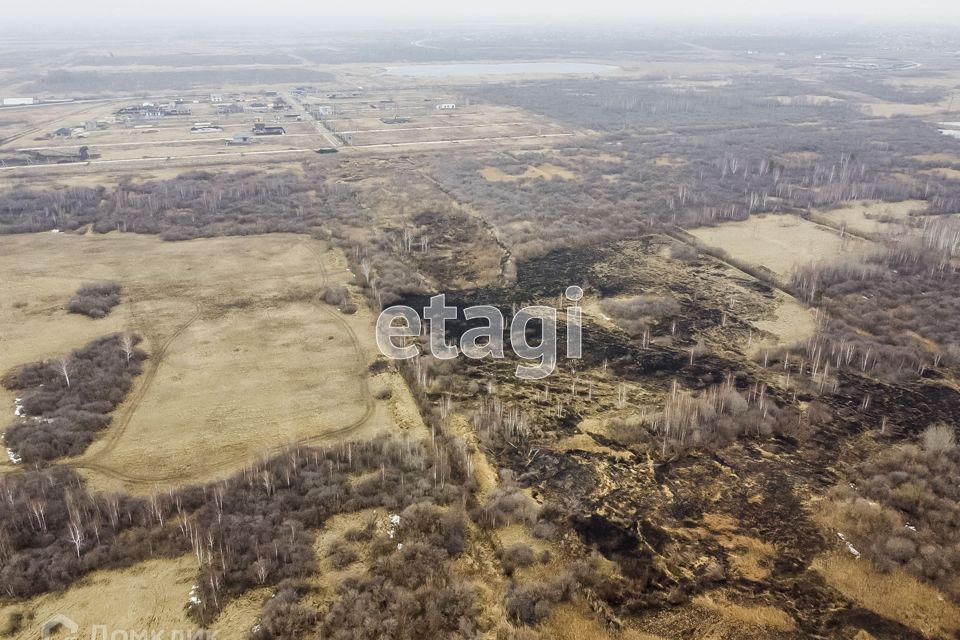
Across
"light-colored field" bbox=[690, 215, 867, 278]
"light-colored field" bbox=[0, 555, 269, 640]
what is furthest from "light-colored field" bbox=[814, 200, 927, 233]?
"light-colored field" bbox=[0, 555, 269, 640]

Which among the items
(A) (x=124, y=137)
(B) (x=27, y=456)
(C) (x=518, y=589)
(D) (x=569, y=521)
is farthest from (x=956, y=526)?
(A) (x=124, y=137)

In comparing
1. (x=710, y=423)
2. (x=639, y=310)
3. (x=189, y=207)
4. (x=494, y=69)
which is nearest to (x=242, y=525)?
(x=710, y=423)

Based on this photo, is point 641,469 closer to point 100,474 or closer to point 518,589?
point 518,589

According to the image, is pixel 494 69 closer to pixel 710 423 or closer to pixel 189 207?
pixel 189 207

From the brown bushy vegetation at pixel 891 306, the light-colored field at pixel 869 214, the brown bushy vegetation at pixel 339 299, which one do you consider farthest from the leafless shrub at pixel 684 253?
the brown bushy vegetation at pixel 339 299

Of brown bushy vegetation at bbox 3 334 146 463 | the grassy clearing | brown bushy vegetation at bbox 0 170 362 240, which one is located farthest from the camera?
brown bushy vegetation at bbox 0 170 362 240

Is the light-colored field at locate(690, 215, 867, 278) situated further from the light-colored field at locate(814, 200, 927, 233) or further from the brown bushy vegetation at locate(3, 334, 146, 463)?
the brown bushy vegetation at locate(3, 334, 146, 463)
